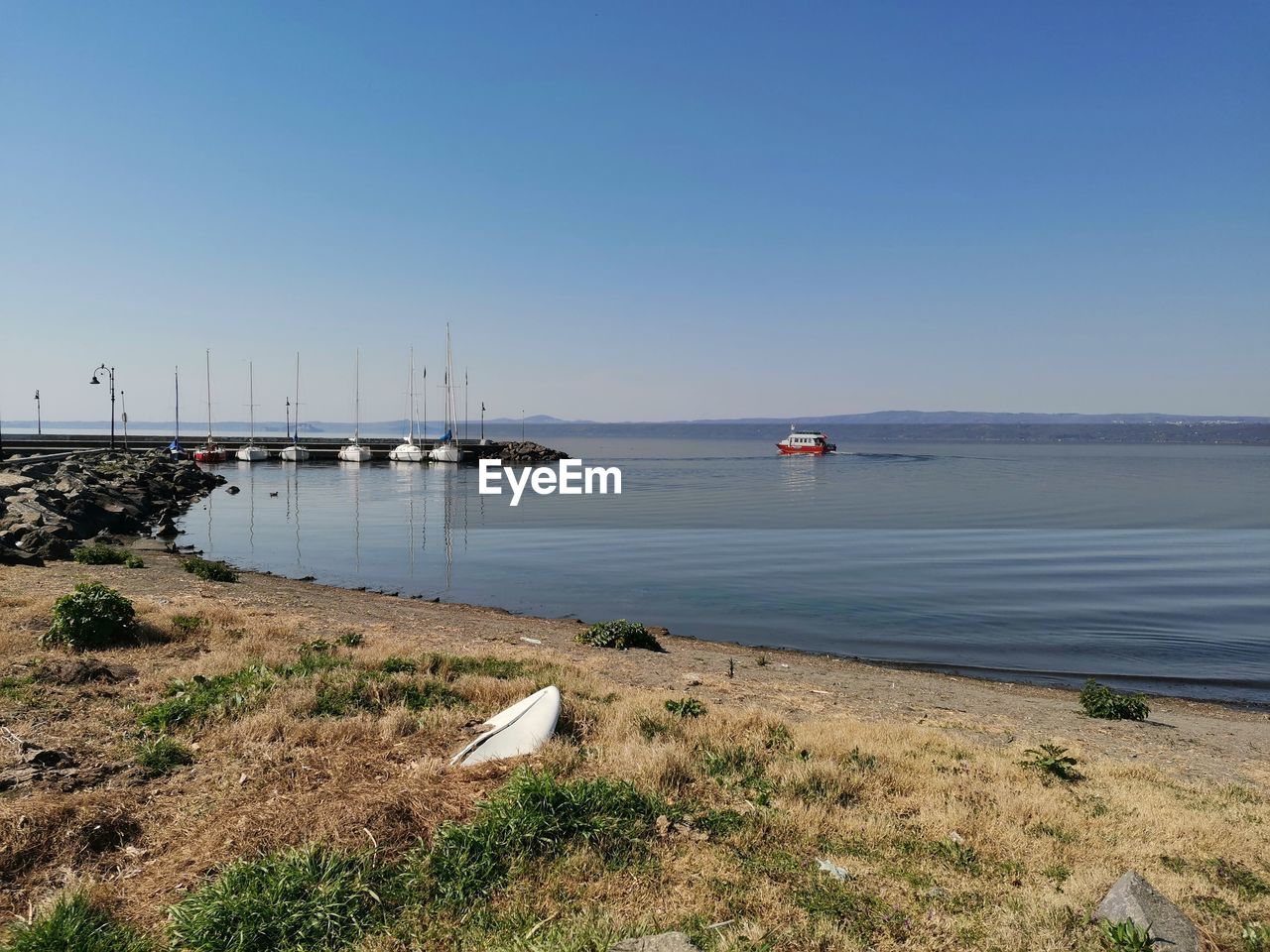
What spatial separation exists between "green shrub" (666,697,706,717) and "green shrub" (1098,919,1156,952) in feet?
20.1

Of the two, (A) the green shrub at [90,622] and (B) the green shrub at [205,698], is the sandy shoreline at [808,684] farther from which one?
(B) the green shrub at [205,698]

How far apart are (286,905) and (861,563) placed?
33253 millimetres

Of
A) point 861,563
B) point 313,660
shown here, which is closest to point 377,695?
point 313,660

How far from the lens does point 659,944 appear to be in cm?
502

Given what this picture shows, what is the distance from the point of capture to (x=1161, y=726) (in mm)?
14078

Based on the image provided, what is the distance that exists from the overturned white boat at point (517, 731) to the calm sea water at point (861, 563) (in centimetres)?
1373

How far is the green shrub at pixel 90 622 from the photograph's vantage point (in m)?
13.0

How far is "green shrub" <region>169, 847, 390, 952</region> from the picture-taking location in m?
5.20

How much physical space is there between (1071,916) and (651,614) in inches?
807

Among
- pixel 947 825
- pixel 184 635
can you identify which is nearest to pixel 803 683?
pixel 947 825

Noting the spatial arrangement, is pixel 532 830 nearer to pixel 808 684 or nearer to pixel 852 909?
pixel 852 909

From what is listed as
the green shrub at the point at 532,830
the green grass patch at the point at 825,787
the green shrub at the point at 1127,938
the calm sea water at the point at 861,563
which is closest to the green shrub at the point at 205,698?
the green shrub at the point at 532,830

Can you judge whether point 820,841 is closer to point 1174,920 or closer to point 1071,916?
point 1071,916

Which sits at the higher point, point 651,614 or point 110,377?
point 110,377
